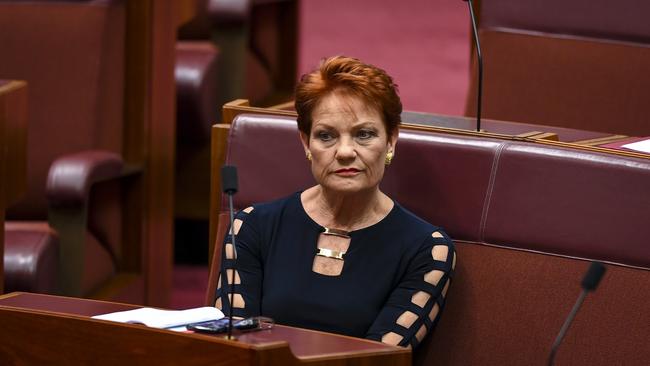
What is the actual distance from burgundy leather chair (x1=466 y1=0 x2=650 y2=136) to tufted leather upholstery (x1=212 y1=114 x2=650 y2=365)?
44 centimetres

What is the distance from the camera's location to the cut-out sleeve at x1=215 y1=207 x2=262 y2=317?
1078 millimetres

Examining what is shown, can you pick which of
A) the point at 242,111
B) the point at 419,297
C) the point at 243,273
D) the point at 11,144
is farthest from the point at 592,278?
the point at 11,144

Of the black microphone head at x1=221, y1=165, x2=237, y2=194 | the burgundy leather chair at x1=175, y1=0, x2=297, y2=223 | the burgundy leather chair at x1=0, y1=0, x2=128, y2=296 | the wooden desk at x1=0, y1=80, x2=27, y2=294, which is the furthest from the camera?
the burgundy leather chair at x1=175, y1=0, x2=297, y2=223

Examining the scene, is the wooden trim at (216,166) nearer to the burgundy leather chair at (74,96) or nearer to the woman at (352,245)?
the woman at (352,245)

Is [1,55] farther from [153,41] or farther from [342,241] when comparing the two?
[342,241]

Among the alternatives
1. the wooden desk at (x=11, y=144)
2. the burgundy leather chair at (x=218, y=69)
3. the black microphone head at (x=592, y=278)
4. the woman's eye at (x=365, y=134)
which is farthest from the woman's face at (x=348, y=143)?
the burgundy leather chair at (x=218, y=69)

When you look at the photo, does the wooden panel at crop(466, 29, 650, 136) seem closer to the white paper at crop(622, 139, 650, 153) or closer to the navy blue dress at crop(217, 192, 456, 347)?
the white paper at crop(622, 139, 650, 153)

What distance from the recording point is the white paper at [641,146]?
1087 mm

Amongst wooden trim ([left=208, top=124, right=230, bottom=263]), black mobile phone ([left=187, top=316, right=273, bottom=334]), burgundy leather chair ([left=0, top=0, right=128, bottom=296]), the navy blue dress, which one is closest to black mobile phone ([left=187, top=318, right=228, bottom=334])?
black mobile phone ([left=187, top=316, right=273, bottom=334])

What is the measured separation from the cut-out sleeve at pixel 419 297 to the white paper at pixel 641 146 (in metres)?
0.18

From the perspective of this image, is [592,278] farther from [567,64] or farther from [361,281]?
[567,64]

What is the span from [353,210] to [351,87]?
0.34 ft

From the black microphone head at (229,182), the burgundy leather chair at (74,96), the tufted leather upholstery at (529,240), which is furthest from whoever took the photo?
the burgundy leather chair at (74,96)

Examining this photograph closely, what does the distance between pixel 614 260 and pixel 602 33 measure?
1.85 ft
